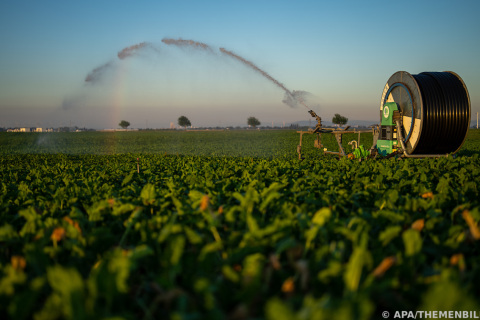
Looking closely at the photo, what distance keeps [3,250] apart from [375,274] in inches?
81.2

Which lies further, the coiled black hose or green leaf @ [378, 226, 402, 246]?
the coiled black hose

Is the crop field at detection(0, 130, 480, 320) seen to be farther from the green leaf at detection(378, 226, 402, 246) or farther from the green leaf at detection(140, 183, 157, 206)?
the green leaf at detection(140, 183, 157, 206)

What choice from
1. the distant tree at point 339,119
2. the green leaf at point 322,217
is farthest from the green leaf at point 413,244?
the distant tree at point 339,119

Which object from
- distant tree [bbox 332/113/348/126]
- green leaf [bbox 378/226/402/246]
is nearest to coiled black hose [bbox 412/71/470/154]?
green leaf [bbox 378/226/402/246]

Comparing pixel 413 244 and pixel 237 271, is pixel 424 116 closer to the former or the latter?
pixel 413 244

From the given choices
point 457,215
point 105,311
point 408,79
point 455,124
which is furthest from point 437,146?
point 105,311

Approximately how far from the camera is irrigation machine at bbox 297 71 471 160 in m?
11.7

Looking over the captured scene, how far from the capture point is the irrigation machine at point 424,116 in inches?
460

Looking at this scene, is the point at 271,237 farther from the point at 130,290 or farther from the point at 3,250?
the point at 3,250

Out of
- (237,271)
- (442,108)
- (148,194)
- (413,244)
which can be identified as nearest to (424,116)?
(442,108)

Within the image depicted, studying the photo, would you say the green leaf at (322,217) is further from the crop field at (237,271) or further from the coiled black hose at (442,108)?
the coiled black hose at (442,108)

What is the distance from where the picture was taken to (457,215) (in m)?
2.41

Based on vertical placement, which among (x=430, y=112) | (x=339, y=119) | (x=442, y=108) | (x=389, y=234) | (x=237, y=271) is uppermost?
(x=339, y=119)

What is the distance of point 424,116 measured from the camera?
456 inches
